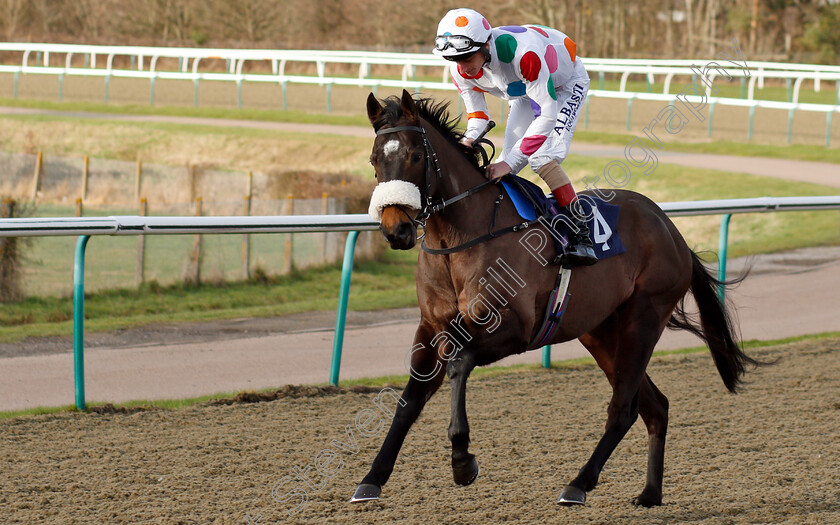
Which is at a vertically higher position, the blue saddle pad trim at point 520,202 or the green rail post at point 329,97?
the green rail post at point 329,97

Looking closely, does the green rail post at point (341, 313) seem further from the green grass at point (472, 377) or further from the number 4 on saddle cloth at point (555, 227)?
the number 4 on saddle cloth at point (555, 227)

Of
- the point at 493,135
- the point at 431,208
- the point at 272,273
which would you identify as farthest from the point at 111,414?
the point at 493,135

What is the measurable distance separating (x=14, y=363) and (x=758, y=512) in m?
4.59

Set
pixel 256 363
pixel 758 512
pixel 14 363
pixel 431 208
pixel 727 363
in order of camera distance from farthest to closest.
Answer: pixel 256 363, pixel 14 363, pixel 727 363, pixel 758 512, pixel 431 208

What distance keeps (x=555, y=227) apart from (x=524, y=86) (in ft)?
1.92

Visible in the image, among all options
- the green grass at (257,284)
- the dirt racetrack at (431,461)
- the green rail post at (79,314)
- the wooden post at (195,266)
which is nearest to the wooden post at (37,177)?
the green grass at (257,284)

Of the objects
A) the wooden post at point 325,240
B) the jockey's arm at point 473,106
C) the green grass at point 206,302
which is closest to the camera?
the jockey's arm at point 473,106

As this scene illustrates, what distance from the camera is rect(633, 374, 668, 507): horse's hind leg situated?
4164 millimetres

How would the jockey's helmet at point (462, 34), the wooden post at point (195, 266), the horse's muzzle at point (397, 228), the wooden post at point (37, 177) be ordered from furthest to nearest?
the wooden post at point (37, 177) → the wooden post at point (195, 266) → the jockey's helmet at point (462, 34) → the horse's muzzle at point (397, 228)

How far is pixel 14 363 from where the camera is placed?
6488 mm

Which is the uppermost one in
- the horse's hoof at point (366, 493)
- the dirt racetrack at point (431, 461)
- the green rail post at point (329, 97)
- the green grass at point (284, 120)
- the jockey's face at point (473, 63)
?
the green rail post at point (329, 97)

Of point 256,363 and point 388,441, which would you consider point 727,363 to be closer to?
point 388,441

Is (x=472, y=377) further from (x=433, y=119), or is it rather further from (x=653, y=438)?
(x=433, y=119)

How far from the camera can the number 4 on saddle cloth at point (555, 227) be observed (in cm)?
407
